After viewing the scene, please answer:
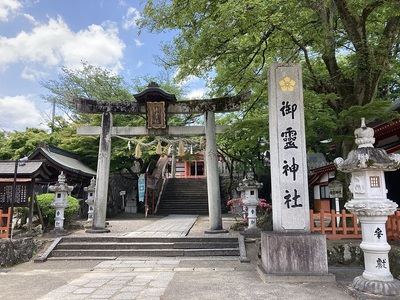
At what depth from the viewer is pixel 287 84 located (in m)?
6.79

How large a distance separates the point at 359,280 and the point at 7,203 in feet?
32.6

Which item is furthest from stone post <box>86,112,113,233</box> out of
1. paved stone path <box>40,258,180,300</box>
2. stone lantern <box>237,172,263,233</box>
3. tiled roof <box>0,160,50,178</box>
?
stone lantern <box>237,172,263,233</box>

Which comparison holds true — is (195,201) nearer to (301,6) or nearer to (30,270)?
(30,270)

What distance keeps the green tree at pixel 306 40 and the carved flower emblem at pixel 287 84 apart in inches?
59.0

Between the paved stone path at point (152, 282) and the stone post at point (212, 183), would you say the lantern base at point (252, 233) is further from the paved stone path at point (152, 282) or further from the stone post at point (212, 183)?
the paved stone path at point (152, 282)

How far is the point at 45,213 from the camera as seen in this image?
11602mm

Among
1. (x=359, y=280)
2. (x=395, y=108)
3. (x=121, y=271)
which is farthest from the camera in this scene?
(x=395, y=108)

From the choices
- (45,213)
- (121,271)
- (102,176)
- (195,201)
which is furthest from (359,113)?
(195,201)

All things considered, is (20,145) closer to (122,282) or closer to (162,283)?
(122,282)

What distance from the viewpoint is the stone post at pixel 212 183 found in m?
10.5

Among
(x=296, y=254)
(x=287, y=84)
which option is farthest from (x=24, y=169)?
(x=296, y=254)

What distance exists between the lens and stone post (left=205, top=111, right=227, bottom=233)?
1055 centimetres

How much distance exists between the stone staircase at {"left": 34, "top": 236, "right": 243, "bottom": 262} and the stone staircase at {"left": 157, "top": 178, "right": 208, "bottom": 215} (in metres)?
11.2

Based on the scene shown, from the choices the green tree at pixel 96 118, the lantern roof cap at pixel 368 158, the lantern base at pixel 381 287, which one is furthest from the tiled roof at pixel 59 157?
the lantern base at pixel 381 287
